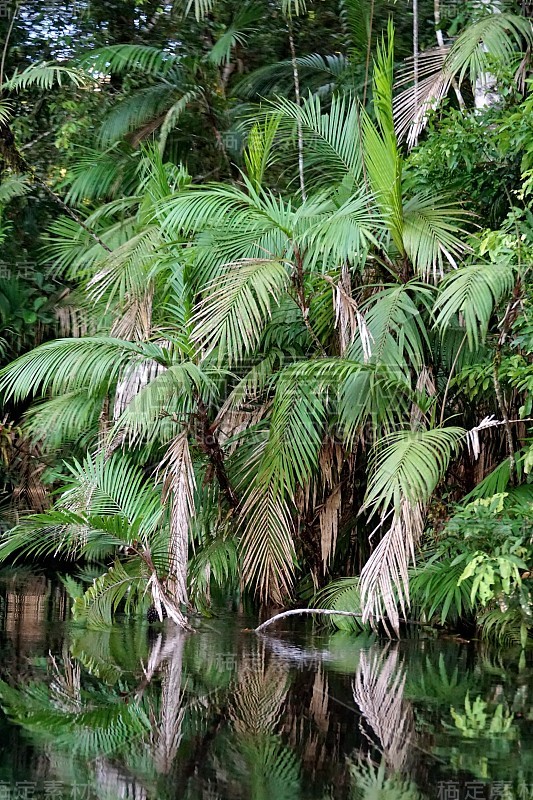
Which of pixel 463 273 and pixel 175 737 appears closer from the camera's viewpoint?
pixel 175 737

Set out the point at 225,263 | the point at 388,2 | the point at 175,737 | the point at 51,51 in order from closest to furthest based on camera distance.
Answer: the point at 175,737 < the point at 225,263 < the point at 388,2 < the point at 51,51

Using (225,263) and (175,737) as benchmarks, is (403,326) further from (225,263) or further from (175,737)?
(175,737)

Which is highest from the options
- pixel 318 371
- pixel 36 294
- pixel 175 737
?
pixel 36 294

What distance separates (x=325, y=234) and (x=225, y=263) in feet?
2.64

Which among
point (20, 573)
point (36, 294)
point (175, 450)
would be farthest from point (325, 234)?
point (36, 294)

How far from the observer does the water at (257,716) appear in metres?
2.49

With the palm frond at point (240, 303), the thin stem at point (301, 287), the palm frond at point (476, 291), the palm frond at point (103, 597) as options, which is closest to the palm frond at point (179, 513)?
the palm frond at point (103, 597)

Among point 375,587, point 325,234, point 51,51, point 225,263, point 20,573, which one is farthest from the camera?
point 51,51

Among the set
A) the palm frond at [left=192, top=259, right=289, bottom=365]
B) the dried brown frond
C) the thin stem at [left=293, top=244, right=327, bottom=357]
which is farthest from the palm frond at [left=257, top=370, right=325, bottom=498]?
the dried brown frond

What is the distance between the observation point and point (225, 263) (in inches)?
208

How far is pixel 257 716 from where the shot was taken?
3.13 m

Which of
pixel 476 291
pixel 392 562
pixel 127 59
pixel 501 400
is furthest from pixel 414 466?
pixel 127 59

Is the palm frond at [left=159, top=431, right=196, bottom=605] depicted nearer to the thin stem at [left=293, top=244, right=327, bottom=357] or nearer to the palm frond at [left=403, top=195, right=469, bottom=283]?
the thin stem at [left=293, top=244, right=327, bottom=357]

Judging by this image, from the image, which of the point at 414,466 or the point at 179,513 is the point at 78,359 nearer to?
the point at 179,513
